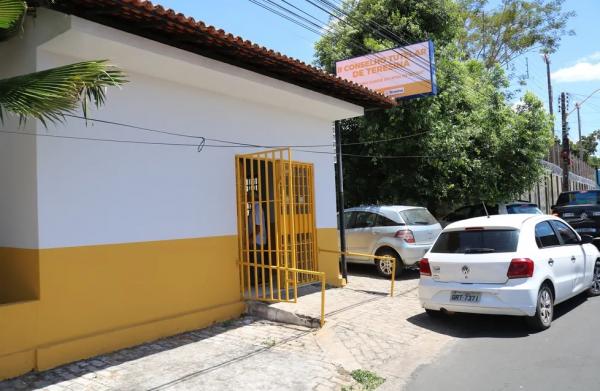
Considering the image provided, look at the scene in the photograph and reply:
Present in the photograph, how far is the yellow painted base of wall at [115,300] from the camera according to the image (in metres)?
5.15

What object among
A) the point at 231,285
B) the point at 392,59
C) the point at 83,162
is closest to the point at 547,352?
the point at 231,285

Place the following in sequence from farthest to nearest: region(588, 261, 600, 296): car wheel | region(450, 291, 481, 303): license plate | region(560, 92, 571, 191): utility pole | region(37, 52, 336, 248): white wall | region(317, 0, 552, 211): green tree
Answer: region(560, 92, 571, 191): utility pole
region(317, 0, 552, 211): green tree
region(588, 261, 600, 296): car wheel
region(450, 291, 481, 303): license plate
region(37, 52, 336, 248): white wall

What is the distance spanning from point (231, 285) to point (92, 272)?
7.45 feet

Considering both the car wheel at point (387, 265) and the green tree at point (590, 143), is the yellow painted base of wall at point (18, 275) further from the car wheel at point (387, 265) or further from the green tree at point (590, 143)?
the green tree at point (590, 143)

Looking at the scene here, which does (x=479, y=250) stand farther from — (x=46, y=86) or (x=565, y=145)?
(x=565, y=145)

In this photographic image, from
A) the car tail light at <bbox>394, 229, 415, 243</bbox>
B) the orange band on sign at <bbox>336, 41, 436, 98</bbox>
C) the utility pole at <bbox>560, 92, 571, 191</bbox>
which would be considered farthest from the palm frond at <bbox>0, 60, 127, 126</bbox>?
the utility pole at <bbox>560, 92, 571, 191</bbox>

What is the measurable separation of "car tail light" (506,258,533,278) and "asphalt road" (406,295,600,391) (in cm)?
78

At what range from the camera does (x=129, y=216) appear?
623 centimetres

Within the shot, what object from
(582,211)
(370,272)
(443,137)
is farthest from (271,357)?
(582,211)

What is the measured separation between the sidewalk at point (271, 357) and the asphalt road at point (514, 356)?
25 cm

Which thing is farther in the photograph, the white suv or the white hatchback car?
the white suv

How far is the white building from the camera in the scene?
5.34 meters

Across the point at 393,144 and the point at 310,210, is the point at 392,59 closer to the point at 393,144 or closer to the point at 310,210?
the point at 393,144

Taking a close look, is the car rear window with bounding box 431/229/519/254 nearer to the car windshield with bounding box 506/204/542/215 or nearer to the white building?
the white building
